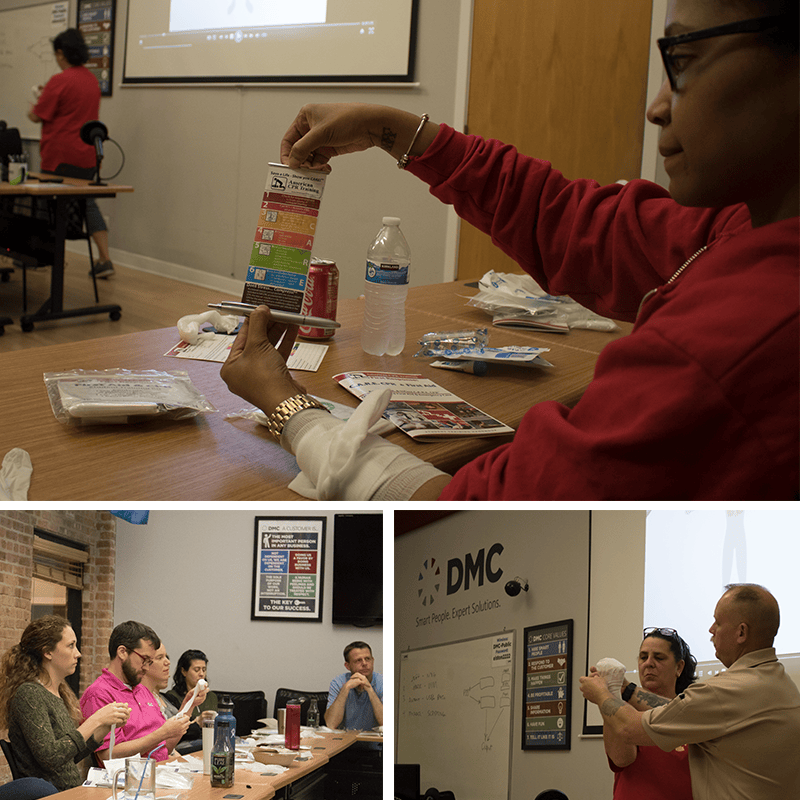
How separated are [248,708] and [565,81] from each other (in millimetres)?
3989

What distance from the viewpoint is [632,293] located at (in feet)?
4.49

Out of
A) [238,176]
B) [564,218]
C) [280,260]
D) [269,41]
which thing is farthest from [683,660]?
[238,176]

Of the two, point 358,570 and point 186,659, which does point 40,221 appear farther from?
point 358,570

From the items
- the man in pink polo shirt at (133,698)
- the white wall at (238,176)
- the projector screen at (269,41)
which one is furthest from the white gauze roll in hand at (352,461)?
the projector screen at (269,41)

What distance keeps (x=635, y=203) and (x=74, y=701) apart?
113cm

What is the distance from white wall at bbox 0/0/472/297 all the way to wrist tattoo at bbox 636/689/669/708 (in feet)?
13.6

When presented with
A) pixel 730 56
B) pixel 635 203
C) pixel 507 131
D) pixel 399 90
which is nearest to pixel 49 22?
pixel 399 90

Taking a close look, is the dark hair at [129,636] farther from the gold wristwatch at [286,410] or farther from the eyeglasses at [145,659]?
the gold wristwatch at [286,410]

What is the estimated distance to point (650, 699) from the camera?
70 cm

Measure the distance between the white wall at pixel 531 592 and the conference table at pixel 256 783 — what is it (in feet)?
0.33

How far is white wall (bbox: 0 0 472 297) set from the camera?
460cm

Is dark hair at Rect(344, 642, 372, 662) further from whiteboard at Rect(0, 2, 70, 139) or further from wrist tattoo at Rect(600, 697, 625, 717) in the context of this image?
whiteboard at Rect(0, 2, 70, 139)

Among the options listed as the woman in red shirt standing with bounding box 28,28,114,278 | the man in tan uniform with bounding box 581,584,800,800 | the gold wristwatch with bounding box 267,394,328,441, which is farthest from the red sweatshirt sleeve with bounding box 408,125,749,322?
the woman in red shirt standing with bounding box 28,28,114,278

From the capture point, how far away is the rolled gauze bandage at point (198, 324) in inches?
61.1
